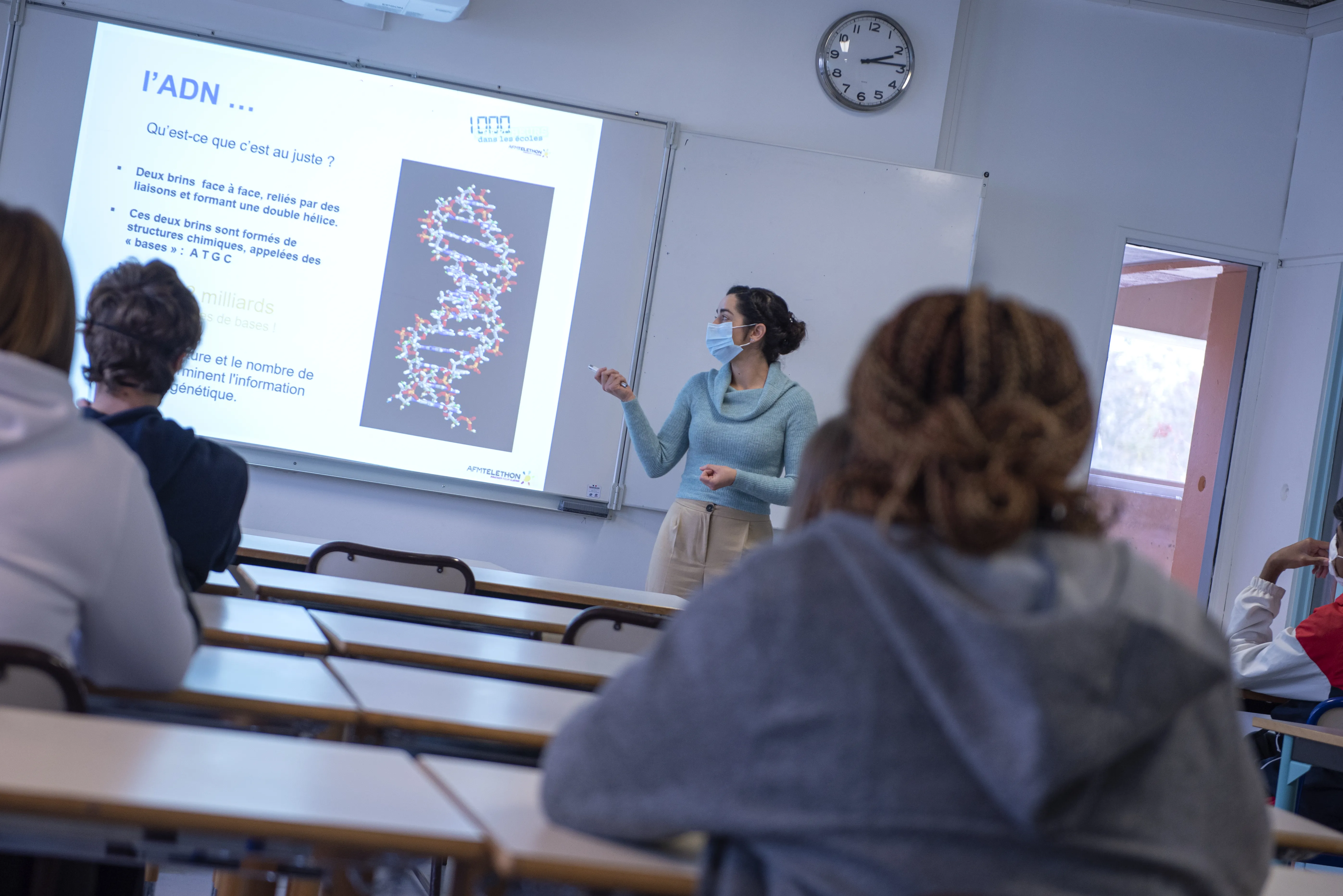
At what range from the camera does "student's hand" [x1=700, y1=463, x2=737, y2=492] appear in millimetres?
3396

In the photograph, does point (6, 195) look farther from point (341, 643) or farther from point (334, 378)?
point (341, 643)

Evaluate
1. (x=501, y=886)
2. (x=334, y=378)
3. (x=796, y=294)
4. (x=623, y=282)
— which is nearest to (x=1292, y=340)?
(x=796, y=294)

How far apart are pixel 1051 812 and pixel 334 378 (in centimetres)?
395

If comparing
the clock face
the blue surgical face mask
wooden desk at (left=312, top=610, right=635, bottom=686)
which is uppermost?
the clock face

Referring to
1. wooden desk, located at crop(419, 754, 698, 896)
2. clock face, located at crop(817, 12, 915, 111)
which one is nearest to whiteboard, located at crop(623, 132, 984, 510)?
clock face, located at crop(817, 12, 915, 111)

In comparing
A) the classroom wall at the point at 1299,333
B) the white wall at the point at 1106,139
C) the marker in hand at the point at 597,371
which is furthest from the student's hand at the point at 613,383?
the classroom wall at the point at 1299,333

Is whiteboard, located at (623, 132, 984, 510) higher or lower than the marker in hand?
higher

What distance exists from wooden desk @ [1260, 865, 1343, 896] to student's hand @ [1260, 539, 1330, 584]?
272 cm

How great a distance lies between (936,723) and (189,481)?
160 centimetres

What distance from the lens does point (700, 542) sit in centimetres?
370

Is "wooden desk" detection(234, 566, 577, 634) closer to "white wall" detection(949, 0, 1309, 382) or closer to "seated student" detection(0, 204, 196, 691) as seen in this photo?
"seated student" detection(0, 204, 196, 691)

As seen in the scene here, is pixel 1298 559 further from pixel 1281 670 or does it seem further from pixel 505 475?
pixel 505 475

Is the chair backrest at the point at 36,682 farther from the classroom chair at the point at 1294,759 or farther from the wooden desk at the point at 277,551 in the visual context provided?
the classroom chair at the point at 1294,759

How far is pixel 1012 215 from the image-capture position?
5000 millimetres
